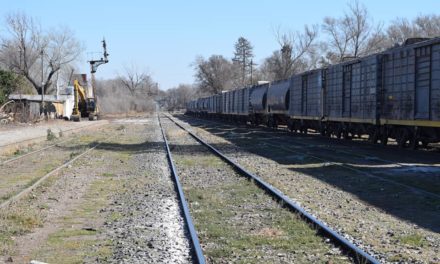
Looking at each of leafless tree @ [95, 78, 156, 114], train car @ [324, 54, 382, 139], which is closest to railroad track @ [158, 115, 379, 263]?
train car @ [324, 54, 382, 139]

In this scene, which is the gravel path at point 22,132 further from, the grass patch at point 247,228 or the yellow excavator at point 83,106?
the grass patch at point 247,228


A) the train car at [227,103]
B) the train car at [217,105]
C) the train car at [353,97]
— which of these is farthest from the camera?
the train car at [217,105]

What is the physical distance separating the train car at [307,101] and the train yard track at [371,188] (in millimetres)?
7243

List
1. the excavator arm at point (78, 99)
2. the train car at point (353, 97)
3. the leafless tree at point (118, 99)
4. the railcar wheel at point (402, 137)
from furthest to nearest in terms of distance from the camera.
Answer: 1. the leafless tree at point (118, 99)
2. the excavator arm at point (78, 99)
3. the train car at point (353, 97)
4. the railcar wheel at point (402, 137)

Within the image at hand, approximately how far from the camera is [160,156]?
21.2m

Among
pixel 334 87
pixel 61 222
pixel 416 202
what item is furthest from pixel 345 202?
pixel 334 87

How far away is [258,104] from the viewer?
152 ft

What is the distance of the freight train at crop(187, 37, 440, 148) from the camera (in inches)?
722

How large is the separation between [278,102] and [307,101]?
7622 mm

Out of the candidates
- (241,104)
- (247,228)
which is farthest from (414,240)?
(241,104)

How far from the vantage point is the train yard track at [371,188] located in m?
7.71

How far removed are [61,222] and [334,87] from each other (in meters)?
20.7

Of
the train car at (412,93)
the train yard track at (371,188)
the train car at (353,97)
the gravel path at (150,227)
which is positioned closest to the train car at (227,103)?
the train car at (353,97)

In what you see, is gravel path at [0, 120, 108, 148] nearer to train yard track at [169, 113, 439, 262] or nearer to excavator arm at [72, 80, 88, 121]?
train yard track at [169, 113, 439, 262]
